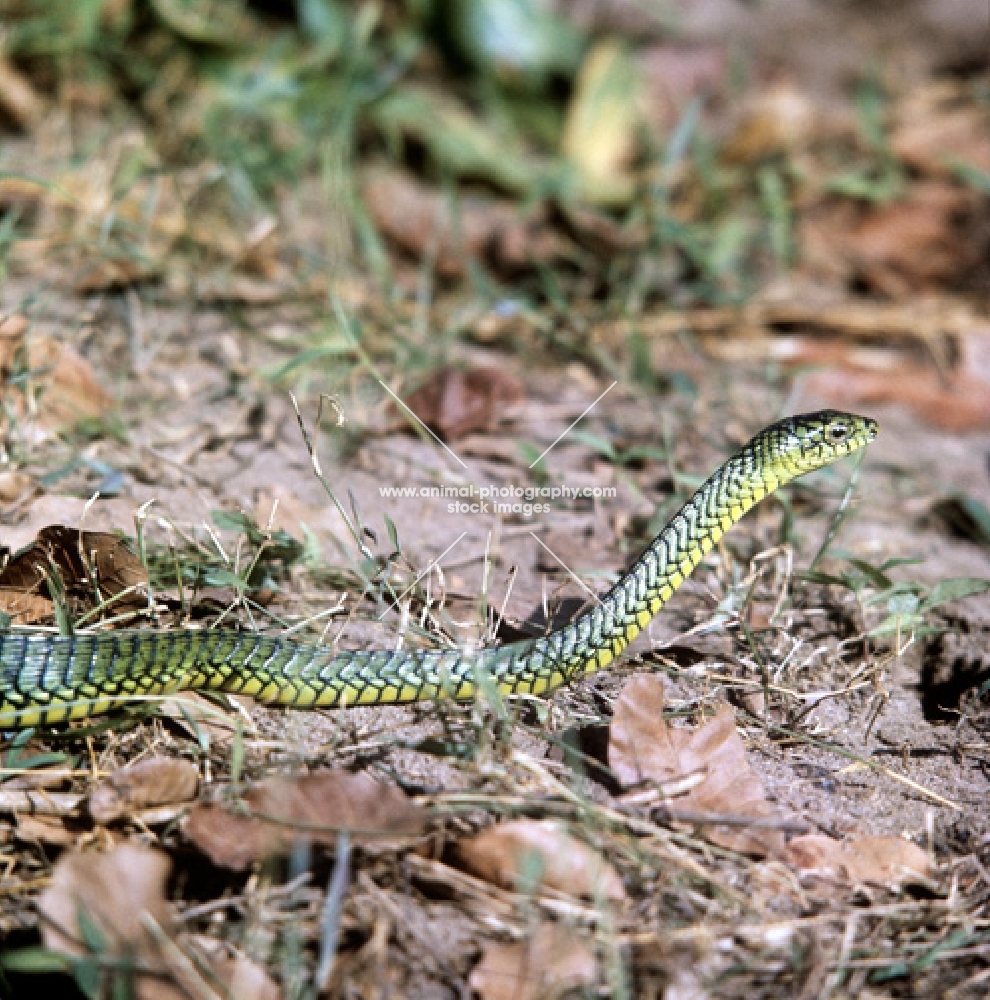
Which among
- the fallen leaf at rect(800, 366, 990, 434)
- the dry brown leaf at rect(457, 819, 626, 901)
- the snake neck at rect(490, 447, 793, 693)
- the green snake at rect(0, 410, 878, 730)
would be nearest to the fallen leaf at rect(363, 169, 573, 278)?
the fallen leaf at rect(800, 366, 990, 434)

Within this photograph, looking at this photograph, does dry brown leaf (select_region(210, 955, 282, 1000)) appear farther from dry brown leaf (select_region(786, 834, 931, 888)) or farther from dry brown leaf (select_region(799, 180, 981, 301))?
dry brown leaf (select_region(799, 180, 981, 301))

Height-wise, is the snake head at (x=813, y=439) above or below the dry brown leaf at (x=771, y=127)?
below

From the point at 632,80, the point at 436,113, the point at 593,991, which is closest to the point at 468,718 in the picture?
the point at 593,991

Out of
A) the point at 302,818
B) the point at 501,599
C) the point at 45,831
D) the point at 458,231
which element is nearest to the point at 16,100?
the point at 458,231

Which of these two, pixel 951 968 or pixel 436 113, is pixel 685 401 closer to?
pixel 436 113

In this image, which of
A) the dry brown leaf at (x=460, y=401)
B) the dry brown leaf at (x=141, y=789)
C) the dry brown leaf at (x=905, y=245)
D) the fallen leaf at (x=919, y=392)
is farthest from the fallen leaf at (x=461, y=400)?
the dry brown leaf at (x=905, y=245)

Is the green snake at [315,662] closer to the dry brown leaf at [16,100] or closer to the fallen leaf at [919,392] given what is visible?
the fallen leaf at [919,392]
